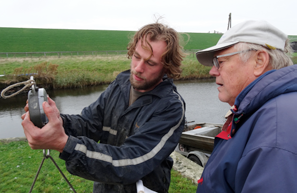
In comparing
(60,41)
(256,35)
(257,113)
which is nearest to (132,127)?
(257,113)

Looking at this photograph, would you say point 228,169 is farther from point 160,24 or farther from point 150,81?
point 160,24

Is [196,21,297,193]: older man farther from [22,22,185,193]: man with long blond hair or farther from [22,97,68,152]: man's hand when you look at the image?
[22,97,68,152]: man's hand

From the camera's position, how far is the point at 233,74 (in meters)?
1.34

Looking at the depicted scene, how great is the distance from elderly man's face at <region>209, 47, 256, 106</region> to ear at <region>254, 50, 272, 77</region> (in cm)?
2

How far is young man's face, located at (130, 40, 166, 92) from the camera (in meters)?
1.91

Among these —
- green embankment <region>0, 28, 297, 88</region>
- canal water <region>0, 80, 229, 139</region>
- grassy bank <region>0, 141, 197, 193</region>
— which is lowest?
canal water <region>0, 80, 229, 139</region>

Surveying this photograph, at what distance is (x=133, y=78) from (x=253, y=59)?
3.45 feet

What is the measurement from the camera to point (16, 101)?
17.0m

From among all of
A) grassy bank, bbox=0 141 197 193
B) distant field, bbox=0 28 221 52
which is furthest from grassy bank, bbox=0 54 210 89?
distant field, bbox=0 28 221 52

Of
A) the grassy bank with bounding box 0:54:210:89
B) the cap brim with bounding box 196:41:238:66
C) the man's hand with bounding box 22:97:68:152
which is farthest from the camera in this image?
the grassy bank with bounding box 0:54:210:89

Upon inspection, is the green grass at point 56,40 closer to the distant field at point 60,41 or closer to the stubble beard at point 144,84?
the distant field at point 60,41

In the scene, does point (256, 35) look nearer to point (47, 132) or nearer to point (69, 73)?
point (47, 132)

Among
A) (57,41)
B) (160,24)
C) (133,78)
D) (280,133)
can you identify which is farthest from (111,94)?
(57,41)

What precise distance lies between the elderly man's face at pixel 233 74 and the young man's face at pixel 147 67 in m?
0.60
